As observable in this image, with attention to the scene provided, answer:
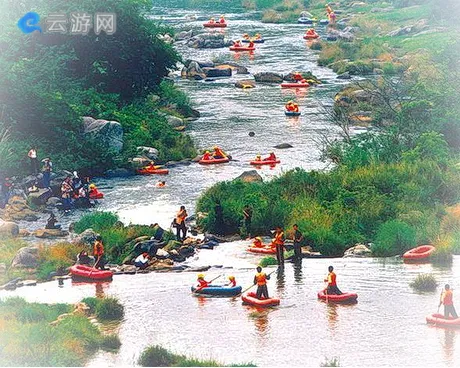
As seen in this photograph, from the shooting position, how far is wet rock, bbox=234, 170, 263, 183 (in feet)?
180

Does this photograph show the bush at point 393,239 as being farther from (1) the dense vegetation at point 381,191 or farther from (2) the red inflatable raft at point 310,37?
(2) the red inflatable raft at point 310,37

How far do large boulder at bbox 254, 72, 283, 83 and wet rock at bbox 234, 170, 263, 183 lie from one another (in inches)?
1217

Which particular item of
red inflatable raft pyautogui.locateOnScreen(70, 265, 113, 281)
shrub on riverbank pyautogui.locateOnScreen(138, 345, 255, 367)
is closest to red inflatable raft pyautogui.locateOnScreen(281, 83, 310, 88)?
red inflatable raft pyautogui.locateOnScreen(70, 265, 113, 281)

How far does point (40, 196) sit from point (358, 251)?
15.7m

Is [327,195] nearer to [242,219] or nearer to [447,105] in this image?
[242,219]

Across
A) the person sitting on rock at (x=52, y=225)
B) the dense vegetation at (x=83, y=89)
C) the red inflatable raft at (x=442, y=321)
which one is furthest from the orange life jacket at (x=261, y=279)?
the dense vegetation at (x=83, y=89)

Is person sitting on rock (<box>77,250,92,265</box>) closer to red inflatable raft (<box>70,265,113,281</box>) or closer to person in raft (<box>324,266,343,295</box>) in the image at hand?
red inflatable raft (<box>70,265,113,281</box>)

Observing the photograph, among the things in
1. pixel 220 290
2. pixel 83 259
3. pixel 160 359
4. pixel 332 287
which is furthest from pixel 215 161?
pixel 160 359

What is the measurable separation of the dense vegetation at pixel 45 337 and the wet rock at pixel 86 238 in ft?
29.1

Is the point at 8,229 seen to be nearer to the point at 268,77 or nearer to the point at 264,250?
the point at 264,250

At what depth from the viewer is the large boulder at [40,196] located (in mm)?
52375

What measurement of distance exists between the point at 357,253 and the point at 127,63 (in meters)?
31.4

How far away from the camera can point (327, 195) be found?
49719 millimetres

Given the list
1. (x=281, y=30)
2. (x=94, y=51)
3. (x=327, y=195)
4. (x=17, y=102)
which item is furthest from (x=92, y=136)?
(x=281, y=30)
